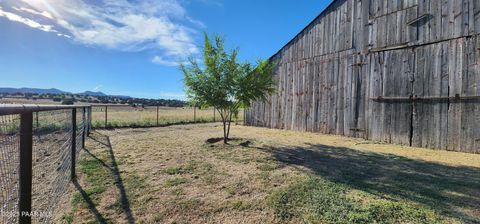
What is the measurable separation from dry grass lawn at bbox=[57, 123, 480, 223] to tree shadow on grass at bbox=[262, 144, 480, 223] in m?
0.02

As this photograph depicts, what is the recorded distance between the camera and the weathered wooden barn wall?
8.33 metres

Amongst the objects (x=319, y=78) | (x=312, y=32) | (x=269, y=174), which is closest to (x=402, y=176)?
(x=269, y=174)

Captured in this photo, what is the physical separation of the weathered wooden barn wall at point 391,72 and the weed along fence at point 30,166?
9.80m

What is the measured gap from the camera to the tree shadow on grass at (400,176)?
3.92 metres

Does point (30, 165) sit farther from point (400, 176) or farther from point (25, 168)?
point (400, 176)

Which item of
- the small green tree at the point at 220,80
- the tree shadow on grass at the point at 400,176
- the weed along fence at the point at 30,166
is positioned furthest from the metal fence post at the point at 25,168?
the small green tree at the point at 220,80

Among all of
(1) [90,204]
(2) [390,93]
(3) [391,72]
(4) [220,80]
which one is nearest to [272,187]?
(1) [90,204]

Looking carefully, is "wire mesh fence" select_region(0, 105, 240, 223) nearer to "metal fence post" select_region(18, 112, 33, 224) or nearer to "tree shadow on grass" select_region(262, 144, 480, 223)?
"metal fence post" select_region(18, 112, 33, 224)

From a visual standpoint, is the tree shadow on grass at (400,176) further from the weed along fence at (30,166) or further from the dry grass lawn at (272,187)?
the weed along fence at (30,166)

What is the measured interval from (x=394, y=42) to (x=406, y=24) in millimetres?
680

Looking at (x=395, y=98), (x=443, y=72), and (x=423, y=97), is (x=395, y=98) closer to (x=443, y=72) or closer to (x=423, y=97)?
(x=423, y=97)

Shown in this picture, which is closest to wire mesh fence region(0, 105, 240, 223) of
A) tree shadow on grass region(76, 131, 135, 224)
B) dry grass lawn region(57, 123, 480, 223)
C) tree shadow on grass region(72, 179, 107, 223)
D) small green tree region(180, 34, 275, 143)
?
tree shadow on grass region(72, 179, 107, 223)

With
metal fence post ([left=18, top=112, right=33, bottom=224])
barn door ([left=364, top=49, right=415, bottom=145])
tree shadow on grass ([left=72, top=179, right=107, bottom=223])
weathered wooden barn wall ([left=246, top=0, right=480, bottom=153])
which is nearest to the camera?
metal fence post ([left=18, top=112, right=33, bottom=224])

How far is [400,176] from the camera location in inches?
211
